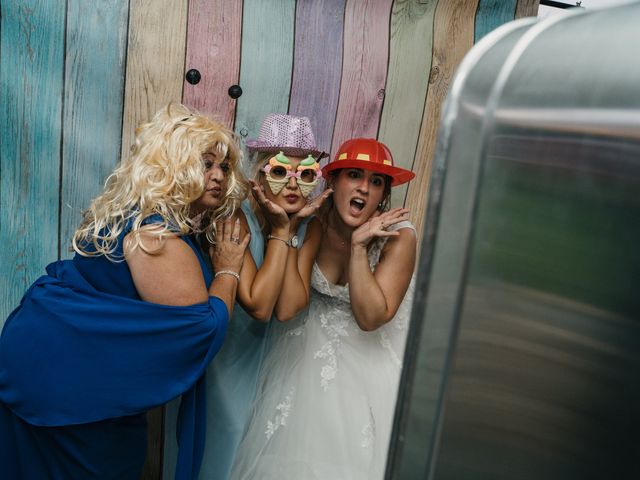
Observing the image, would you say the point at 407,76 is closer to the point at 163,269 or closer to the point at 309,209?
the point at 309,209

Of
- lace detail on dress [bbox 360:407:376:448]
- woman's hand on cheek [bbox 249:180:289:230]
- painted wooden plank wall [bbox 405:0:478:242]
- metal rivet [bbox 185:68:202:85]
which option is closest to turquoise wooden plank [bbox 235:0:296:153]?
metal rivet [bbox 185:68:202:85]

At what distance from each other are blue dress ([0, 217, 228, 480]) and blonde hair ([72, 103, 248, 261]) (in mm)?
57

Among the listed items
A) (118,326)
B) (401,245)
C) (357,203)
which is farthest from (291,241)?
(118,326)

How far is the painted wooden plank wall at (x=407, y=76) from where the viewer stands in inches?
92.1

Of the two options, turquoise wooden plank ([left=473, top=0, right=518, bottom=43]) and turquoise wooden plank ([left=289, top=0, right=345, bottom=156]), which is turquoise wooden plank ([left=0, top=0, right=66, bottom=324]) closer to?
turquoise wooden plank ([left=289, top=0, right=345, bottom=156])

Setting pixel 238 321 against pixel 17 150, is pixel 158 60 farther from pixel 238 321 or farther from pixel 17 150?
pixel 238 321

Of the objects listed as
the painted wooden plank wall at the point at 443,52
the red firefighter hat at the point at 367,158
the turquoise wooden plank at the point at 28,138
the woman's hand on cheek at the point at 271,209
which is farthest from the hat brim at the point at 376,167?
the turquoise wooden plank at the point at 28,138

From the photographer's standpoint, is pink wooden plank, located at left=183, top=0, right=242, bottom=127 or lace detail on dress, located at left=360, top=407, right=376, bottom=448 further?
pink wooden plank, located at left=183, top=0, right=242, bottom=127

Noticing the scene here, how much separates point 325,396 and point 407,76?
4.02ft

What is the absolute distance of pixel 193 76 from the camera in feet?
7.18

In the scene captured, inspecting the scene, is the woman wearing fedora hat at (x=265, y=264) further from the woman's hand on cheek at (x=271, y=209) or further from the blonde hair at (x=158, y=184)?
the blonde hair at (x=158, y=184)

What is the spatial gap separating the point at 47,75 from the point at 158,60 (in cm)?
36

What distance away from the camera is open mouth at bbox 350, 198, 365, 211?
209 centimetres

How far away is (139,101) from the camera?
7.14 feet
